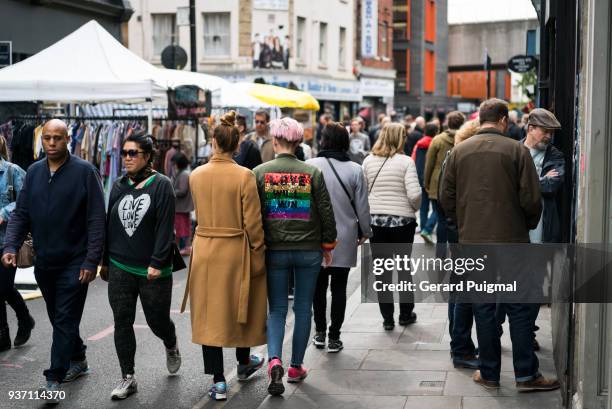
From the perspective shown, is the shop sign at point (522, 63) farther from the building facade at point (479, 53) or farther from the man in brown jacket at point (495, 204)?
the building facade at point (479, 53)

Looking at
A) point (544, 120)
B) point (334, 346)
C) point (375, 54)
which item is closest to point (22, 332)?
point (334, 346)

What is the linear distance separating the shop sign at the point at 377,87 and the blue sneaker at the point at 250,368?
134ft

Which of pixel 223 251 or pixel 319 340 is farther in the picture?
pixel 319 340

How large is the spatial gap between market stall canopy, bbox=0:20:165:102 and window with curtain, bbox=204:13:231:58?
76.9ft

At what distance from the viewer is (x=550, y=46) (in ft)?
31.0

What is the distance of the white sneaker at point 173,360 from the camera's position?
770 cm

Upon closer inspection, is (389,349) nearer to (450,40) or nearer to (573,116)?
(573,116)

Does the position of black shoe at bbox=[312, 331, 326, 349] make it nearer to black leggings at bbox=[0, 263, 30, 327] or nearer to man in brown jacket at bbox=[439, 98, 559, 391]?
man in brown jacket at bbox=[439, 98, 559, 391]

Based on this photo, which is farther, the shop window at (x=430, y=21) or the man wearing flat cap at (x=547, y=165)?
the shop window at (x=430, y=21)

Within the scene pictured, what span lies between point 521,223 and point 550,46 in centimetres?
325

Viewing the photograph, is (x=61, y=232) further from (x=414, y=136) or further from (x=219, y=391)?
(x=414, y=136)

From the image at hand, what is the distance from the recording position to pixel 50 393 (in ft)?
22.5

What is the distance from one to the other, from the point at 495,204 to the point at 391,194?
2619 millimetres

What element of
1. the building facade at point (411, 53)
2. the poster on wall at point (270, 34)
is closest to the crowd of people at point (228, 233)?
the poster on wall at point (270, 34)
